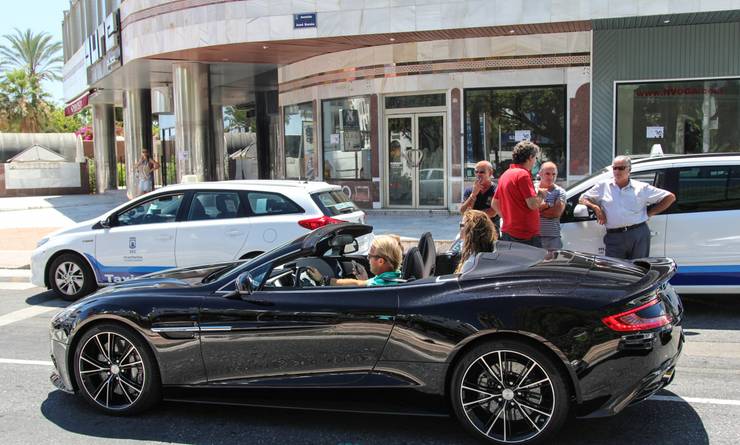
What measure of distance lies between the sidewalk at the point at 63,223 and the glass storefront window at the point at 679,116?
417cm

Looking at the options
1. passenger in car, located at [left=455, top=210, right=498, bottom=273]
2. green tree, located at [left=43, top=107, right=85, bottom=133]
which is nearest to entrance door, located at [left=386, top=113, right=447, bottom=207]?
passenger in car, located at [left=455, top=210, right=498, bottom=273]

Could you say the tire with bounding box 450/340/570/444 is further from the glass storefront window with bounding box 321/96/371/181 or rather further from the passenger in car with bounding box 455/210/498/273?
the glass storefront window with bounding box 321/96/371/181

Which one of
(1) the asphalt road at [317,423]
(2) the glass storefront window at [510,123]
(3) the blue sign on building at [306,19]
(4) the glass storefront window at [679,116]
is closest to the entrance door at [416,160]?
(2) the glass storefront window at [510,123]

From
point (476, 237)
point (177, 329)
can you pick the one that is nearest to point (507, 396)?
point (476, 237)

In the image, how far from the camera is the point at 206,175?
19000 millimetres

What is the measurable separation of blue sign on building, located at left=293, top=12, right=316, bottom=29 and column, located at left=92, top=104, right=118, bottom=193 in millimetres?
19792

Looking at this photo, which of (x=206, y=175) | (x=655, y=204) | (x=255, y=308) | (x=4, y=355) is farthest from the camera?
(x=206, y=175)

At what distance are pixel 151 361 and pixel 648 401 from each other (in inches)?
134

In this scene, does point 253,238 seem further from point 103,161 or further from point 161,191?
point 103,161

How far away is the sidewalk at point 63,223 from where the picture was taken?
12414 millimetres

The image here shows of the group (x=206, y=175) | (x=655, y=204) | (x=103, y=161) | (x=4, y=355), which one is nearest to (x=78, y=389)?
(x=4, y=355)

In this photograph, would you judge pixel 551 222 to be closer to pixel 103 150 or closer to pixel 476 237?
pixel 476 237

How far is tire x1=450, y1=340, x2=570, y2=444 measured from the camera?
3.83 m

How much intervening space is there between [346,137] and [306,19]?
3320 mm
